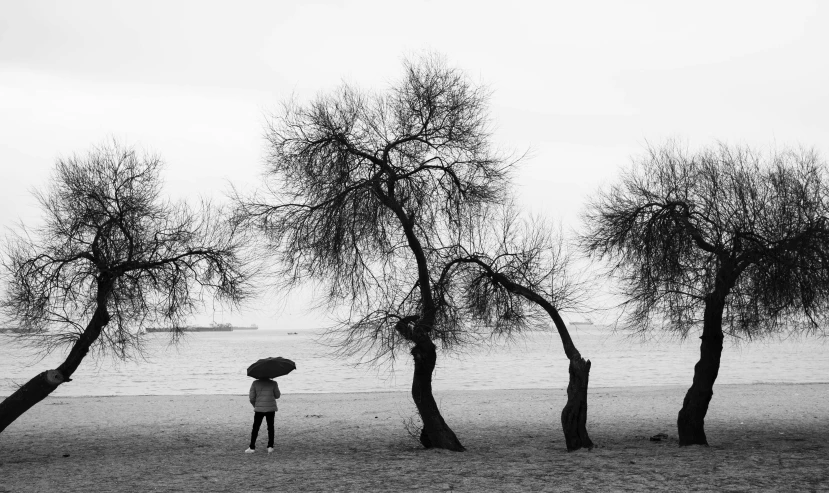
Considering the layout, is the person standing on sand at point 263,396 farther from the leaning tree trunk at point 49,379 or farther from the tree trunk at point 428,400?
the leaning tree trunk at point 49,379

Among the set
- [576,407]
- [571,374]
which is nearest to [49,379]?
[571,374]

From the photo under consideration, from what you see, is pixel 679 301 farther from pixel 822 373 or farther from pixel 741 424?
pixel 822 373

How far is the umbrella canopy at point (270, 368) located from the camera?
1582 cm

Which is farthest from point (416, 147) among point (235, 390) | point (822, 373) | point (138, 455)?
point (822, 373)

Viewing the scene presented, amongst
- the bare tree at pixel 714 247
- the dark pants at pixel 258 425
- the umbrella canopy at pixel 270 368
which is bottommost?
the dark pants at pixel 258 425

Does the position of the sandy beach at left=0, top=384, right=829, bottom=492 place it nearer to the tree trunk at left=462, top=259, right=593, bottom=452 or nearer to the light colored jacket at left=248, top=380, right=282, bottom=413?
the tree trunk at left=462, top=259, right=593, bottom=452

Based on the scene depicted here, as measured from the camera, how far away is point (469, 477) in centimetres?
1299

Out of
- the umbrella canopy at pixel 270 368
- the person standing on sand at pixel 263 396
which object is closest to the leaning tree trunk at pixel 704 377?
the umbrella canopy at pixel 270 368

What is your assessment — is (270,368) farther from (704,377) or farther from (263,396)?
(704,377)

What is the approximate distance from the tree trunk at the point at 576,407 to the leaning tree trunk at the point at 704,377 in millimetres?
2052

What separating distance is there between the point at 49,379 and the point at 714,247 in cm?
1311

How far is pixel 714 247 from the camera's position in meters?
15.0

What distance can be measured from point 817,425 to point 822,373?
130 feet

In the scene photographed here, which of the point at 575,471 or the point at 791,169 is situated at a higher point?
the point at 791,169
